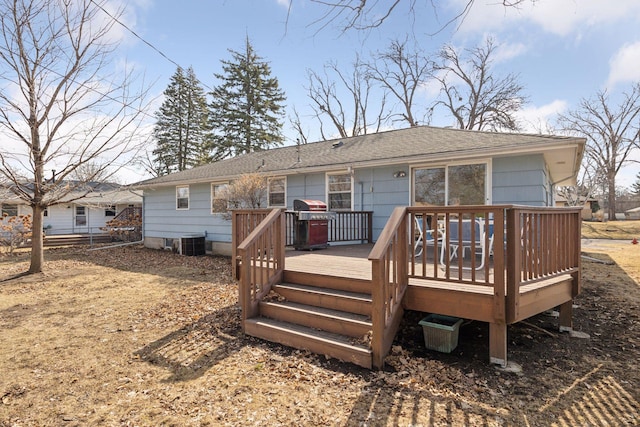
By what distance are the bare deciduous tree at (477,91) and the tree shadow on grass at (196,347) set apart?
2196 cm

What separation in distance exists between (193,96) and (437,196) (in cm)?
2675

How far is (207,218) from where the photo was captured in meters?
12.4

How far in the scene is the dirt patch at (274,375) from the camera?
107 inches

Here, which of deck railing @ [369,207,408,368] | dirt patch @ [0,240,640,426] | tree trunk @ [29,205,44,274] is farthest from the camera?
tree trunk @ [29,205,44,274]

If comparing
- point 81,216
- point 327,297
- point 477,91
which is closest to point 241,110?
point 81,216

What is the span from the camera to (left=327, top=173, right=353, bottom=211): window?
30.2 feet

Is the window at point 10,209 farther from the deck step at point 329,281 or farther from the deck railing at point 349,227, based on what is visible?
the deck step at point 329,281

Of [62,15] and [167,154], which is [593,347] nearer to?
[62,15]

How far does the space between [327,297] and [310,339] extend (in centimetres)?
63

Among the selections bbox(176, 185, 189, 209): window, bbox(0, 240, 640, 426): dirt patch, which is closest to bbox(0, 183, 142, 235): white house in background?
bbox(176, 185, 189, 209): window

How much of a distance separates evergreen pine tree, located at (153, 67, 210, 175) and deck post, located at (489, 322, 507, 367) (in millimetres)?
27149

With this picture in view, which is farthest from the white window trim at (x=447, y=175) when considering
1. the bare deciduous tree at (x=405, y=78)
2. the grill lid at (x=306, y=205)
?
the bare deciduous tree at (x=405, y=78)

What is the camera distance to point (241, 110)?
27172 mm

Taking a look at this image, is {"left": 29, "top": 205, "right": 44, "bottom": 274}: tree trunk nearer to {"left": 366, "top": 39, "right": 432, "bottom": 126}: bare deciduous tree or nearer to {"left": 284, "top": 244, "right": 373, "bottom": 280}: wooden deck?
{"left": 284, "top": 244, "right": 373, "bottom": 280}: wooden deck
